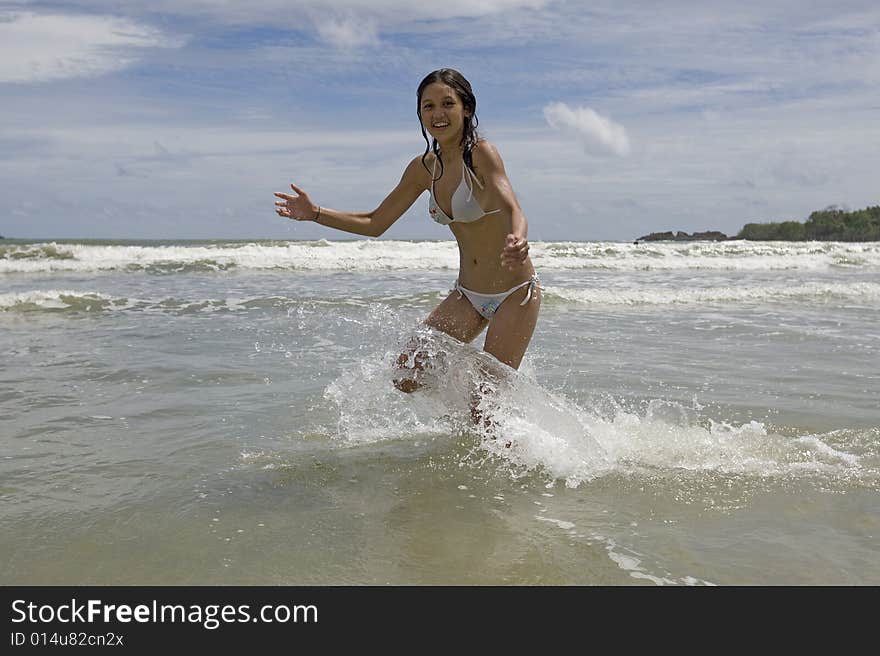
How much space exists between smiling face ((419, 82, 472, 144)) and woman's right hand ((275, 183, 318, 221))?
90 centimetres

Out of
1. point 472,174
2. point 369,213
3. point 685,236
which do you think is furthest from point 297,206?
point 685,236

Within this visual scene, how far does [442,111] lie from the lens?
4.25 meters

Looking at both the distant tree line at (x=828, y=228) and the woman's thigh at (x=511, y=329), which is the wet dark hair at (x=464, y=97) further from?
the distant tree line at (x=828, y=228)

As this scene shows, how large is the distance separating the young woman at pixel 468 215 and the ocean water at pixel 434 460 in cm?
17

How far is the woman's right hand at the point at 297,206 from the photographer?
15.5 feet

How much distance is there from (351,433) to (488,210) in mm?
1710

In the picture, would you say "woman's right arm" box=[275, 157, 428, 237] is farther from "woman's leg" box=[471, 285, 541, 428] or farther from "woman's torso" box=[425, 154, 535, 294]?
"woman's leg" box=[471, 285, 541, 428]

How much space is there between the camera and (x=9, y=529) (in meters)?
3.37

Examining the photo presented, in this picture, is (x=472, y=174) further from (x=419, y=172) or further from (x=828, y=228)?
(x=828, y=228)

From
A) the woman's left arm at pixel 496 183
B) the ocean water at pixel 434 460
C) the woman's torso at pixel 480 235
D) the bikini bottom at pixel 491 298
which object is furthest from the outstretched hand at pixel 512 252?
the ocean water at pixel 434 460

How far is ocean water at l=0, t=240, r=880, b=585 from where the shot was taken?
3.11 m
